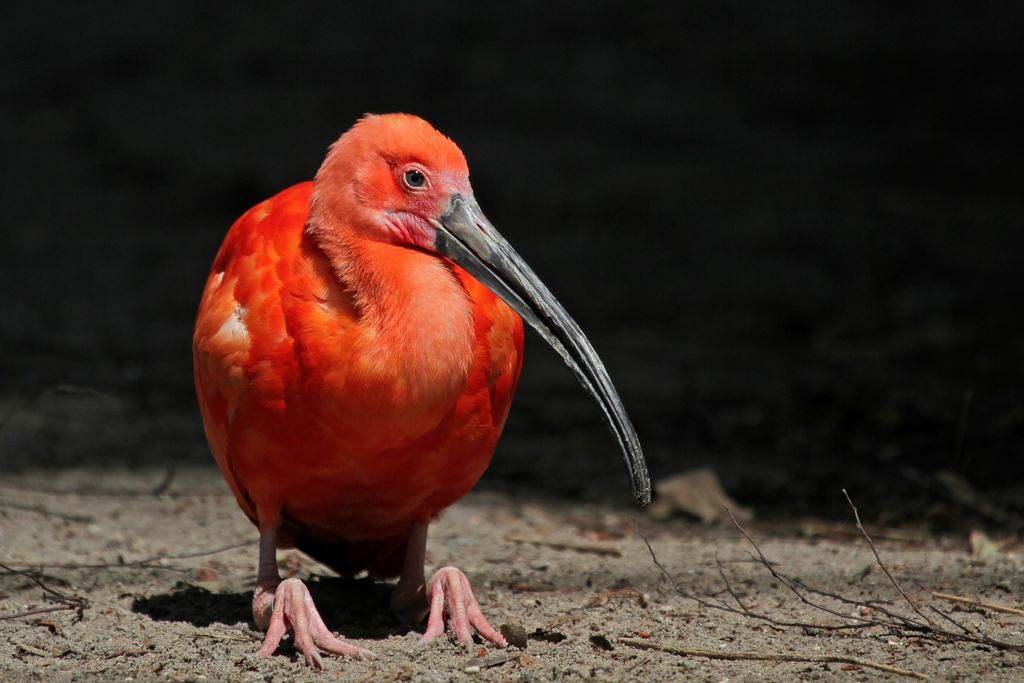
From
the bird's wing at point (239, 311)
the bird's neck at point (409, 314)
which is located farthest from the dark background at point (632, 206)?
the bird's neck at point (409, 314)

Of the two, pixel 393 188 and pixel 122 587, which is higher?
pixel 393 188

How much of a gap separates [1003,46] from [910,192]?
2754 mm

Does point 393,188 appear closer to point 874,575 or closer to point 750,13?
point 874,575

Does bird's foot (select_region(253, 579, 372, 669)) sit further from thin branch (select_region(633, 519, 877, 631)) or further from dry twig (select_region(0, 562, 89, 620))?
thin branch (select_region(633, 519, 877, 631))

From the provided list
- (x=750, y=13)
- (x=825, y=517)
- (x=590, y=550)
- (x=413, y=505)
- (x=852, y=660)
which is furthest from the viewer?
(x=750, y=13)

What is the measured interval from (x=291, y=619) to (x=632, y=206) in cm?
641

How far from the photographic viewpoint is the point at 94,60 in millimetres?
11203

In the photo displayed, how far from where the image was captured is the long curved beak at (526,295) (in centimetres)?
328

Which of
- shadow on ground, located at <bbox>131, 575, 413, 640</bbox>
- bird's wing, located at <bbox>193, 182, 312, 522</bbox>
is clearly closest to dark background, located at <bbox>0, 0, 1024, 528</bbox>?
shadow on ground, located at <bbox>131, 575, 413, 640</bbox>

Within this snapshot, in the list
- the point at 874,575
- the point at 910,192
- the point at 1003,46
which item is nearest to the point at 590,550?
the point at 874,575

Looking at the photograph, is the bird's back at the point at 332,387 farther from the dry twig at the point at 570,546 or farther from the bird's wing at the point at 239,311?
the dry twig at the point at 570,546

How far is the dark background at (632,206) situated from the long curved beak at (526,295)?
6.65ft

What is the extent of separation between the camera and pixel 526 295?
10.7ft

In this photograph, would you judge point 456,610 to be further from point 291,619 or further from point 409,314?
point 409,314
